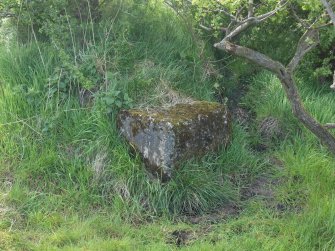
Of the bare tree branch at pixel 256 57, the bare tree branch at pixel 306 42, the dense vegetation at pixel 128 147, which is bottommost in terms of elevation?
the dense vegetation at pixel 128 147

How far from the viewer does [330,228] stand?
4.29 meters

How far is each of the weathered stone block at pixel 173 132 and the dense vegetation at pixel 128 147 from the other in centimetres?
11

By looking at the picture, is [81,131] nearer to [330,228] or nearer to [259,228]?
[259,228]

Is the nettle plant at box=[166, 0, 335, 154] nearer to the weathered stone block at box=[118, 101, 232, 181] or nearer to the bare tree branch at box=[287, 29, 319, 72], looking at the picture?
the bare tree branch at box=[287, 29, 319, 72]

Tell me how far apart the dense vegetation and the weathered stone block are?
109 mm

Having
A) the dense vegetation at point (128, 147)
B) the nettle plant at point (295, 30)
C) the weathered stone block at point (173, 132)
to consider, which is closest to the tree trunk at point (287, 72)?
the nettle plant at point (295, 30)

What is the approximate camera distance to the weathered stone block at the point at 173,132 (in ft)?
16.5

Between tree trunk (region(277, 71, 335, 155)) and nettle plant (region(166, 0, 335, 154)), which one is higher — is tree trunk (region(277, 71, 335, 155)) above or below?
below

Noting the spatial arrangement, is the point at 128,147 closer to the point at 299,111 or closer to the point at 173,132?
the point at 173,132

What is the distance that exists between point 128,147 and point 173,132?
49 cm

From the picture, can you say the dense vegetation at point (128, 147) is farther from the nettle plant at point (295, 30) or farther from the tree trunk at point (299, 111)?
the tree trunk at point (299, 111)

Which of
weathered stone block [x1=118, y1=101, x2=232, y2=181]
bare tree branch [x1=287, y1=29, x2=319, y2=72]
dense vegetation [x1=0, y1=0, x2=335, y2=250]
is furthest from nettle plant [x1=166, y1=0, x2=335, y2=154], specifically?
weathered stone block [x1=118, y1=101, x2=232, y2=181]

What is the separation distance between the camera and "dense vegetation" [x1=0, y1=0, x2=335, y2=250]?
4.54 m

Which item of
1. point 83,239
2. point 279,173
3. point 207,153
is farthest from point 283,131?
point 83,239
